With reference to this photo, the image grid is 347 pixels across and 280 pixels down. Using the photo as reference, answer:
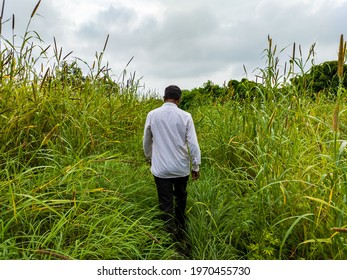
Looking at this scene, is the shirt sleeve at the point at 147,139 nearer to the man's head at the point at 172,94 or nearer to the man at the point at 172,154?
the man at the point at 172,154

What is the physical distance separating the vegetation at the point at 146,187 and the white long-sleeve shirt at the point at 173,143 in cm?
36

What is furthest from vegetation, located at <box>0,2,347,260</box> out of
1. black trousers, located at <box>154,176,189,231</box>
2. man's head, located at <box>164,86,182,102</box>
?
man's head, located at <box>164,86,182,102</box>

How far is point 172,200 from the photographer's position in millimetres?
3686

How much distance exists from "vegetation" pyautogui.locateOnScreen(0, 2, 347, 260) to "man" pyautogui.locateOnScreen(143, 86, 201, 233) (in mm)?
164

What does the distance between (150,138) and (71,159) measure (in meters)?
0.89

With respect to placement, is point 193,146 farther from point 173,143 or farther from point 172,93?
point 172,93

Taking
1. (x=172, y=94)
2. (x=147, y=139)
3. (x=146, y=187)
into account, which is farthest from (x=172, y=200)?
(x=172, y=94)

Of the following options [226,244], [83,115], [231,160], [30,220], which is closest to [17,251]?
[30,220]

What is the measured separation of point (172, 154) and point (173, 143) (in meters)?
0.12

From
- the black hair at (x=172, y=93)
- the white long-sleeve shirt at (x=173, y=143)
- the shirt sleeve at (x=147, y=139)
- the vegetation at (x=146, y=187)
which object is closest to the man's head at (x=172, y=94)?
the black hair at (x=172, y=93)

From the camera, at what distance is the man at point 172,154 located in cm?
364
